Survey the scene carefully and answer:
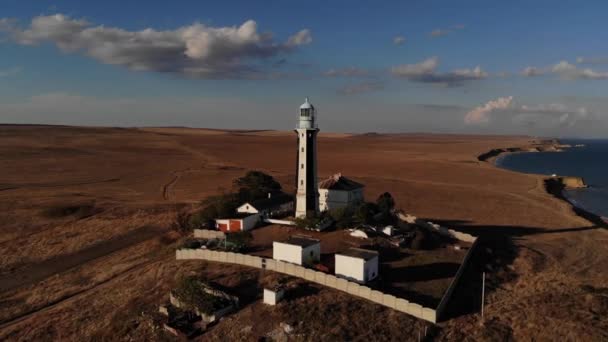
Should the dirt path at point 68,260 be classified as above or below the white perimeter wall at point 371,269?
below

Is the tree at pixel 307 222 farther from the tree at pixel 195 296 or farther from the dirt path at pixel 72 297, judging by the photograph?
the tree at pixel 195 296

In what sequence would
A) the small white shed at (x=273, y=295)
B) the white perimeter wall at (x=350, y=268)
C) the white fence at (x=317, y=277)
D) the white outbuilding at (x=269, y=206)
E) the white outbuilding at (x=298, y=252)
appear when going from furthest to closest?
the white outbuilding at (x=269, y=206) → the white outbuilding at (x=298, y=252) → the white perimeter wall at (x=350, y=268) → the small white shed at (x=273, y=295) → the white fence at (x=317, y=277)

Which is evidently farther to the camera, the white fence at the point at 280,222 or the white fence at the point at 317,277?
the white fence at the point at 280,222

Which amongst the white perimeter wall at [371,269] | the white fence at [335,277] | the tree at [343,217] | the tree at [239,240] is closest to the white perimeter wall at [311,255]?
the white fence at [335,277]

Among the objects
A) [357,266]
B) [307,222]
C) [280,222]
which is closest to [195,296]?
[357,266]

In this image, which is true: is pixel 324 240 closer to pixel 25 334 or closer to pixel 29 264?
pixel 25 334

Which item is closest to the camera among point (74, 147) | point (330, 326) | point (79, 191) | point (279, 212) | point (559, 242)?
point (330, 326)

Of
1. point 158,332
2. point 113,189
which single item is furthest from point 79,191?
point 158,332
